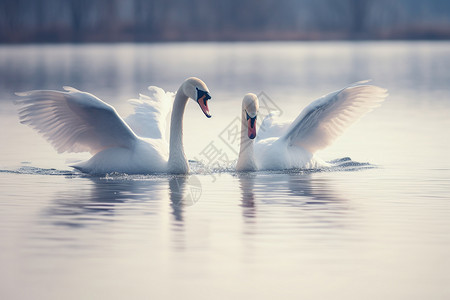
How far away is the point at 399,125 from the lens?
1997 centimetres

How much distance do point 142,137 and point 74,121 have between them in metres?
1.35

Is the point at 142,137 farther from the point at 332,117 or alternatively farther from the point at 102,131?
the point at 332,117

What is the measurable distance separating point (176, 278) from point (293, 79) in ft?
95.7

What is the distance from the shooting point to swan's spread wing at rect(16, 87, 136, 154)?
13211 mm

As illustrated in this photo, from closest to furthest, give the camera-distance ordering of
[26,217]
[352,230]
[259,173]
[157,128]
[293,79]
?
[352,230] → [26,217] → [259,173] → [157,128] → [293,79]

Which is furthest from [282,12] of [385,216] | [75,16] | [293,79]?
[385,216]

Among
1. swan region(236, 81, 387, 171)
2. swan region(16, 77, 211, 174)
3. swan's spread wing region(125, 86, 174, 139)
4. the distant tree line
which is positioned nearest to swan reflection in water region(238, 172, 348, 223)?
swan region(236, 81, 387, 171)

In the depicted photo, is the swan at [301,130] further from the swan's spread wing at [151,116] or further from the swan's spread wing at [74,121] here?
the swan's spread wing at [74,121]

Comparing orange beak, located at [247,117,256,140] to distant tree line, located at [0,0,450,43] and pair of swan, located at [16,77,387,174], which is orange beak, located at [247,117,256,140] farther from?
distant tree line, located at [0,0,450,43]

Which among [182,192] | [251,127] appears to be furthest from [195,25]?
[182,192]

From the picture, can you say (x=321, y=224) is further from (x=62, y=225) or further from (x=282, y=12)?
(x=282, y=12)

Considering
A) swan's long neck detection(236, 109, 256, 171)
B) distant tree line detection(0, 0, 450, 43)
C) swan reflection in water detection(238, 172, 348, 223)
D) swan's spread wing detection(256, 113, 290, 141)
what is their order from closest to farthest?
swan reflection in water detection(238, 172, 348, 223), swan's long neck detection(236, 109, 256, 171), swan's spread wing detection(256, 113, 290, 141), distant tree line detection(0, 0, 450, 43)

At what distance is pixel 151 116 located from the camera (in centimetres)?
1531

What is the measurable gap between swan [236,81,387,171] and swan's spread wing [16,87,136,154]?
1.50 m
